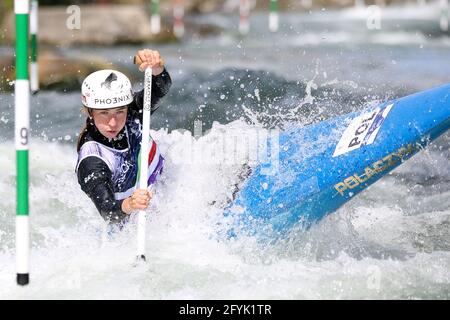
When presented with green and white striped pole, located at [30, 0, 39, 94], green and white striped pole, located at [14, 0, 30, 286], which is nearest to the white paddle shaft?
green and white striped pole, located at [14, 0, 30, 286]

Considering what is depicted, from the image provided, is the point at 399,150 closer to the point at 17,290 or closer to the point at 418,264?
the point at 418,264

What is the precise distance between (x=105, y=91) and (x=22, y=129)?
2.96 ft

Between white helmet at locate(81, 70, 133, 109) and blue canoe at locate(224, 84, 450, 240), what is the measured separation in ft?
3.17

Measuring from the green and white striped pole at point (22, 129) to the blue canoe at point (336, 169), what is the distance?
4.80 feet

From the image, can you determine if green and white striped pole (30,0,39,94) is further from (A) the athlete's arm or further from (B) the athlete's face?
(A) the athlete's arm

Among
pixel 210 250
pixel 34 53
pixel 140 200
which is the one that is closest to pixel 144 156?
pixel 140 200

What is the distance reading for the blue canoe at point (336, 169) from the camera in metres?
5.36

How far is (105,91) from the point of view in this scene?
16.4 ft

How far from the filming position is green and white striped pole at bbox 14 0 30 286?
4.12 m

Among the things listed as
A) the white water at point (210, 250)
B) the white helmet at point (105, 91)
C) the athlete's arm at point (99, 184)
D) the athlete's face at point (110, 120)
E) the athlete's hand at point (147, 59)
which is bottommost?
the white water at point (210, 250)

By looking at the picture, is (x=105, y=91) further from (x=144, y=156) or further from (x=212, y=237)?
(x=212, y=237)

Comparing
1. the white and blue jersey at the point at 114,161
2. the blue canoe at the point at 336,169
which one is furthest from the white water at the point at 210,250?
the white and blue jersey at the point at 114,161

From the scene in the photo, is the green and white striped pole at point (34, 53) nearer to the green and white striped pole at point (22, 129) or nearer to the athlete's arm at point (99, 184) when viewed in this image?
the athlete's arm at point (99, 184)
